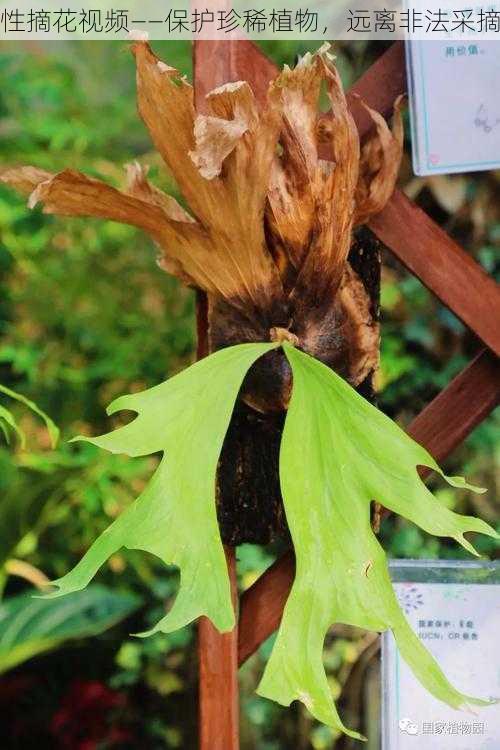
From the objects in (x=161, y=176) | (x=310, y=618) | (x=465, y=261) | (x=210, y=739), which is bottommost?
(x=210, y=739)

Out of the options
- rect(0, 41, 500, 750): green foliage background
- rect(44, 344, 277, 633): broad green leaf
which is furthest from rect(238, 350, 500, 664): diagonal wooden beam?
rect(0, 41, 500, 750): green foliage background

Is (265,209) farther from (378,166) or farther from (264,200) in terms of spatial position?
(378,166)

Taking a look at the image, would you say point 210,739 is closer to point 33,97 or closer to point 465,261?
point 465,261

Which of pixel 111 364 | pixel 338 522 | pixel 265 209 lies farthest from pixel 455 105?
pixel 111 364

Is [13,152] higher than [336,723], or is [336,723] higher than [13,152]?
[13,152]

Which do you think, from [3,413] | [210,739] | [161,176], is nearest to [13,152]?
[161,176]

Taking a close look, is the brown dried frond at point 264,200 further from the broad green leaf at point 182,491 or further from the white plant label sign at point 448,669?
the white plant label sign at point 448,669

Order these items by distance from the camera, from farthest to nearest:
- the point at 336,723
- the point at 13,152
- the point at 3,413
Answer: the point at 13,152 → the point at 3,413 → the point at 336,723
